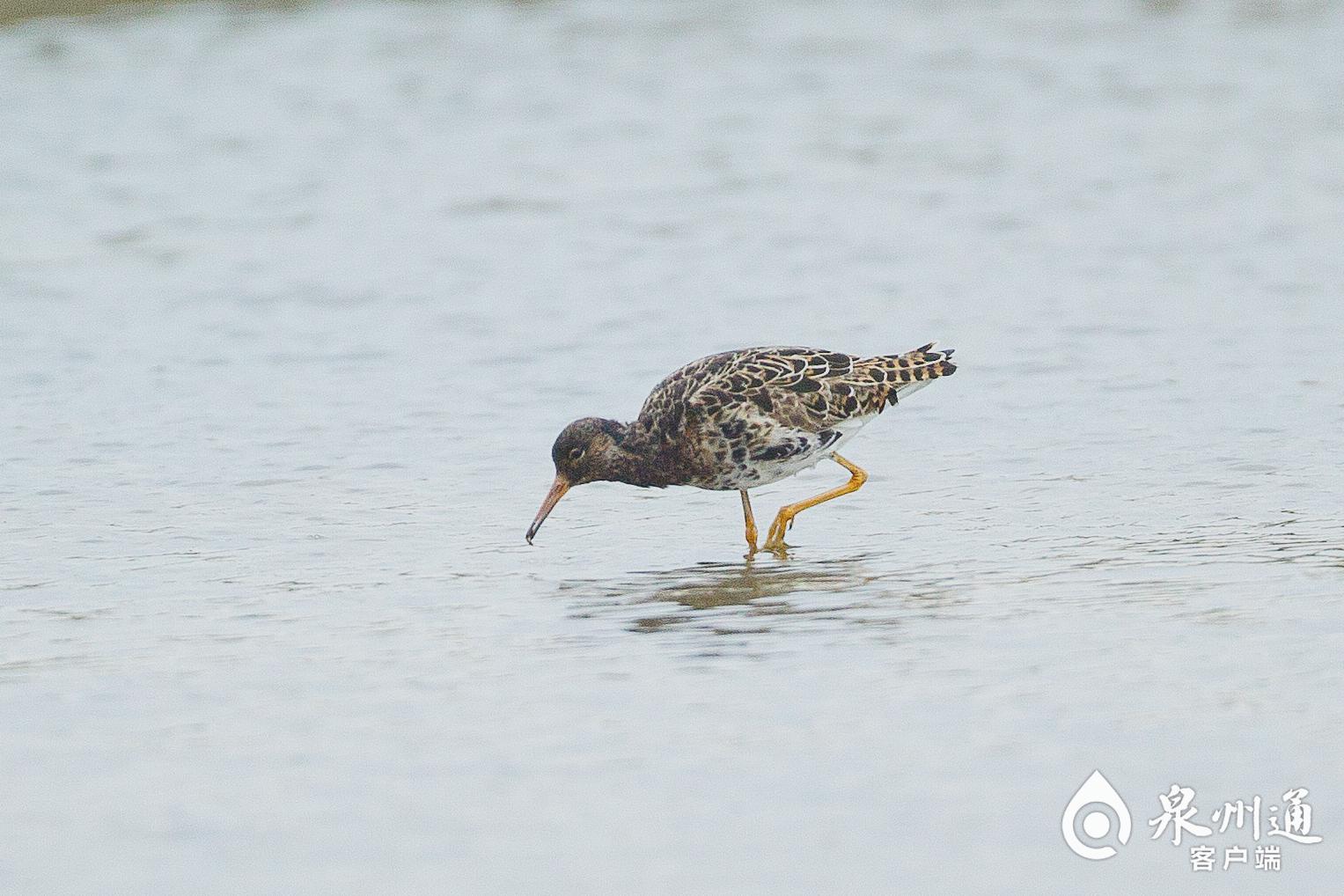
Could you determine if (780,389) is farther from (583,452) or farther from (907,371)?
(583,452)

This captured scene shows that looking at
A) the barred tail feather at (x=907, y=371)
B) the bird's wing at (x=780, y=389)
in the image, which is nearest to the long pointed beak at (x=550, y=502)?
the bird's wing at (x=780, y=389)

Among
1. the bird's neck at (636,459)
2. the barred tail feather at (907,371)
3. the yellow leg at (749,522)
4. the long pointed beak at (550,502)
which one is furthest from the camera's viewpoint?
the barred tail feather at (907,371)

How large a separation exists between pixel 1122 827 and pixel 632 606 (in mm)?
3224

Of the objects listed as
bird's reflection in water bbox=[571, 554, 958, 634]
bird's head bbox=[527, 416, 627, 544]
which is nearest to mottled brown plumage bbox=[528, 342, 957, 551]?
bird's head bbox=[527, 416, 627, 544]

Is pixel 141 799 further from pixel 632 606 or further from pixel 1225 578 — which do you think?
pixel 1225 578

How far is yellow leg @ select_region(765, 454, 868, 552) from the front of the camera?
10.4 meters

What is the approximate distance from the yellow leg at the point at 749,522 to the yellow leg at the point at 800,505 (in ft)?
0.24

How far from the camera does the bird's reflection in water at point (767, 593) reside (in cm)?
881

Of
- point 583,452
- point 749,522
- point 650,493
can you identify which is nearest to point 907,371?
point 749,522

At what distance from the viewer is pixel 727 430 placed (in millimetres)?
10594

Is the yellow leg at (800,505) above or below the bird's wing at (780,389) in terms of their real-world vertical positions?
below

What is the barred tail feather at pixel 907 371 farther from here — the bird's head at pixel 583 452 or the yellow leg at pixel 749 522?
the bird's head at pixel 583 452

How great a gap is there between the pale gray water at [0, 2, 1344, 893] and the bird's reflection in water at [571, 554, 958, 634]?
0.12ft

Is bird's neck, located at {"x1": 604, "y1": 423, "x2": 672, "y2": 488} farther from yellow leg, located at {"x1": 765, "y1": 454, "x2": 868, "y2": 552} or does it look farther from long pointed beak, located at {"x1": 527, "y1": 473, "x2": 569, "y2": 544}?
yellow leg, located at {"x1": 765, "y1": 454, "x2": 868, "y2": 552}
